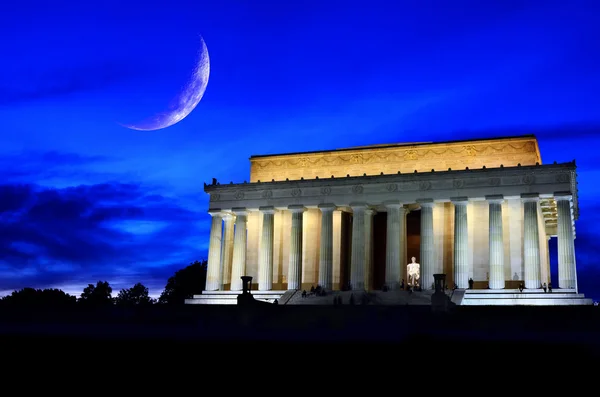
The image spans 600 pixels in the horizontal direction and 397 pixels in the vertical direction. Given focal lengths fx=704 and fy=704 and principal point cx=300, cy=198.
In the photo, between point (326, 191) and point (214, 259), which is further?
point (214, 259)

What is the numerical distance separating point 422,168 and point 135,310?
1049 inches

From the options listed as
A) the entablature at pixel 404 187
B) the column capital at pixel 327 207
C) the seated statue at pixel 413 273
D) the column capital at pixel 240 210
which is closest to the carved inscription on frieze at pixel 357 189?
the entablature at pixel 404 187

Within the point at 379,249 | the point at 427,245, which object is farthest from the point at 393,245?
the point at 379,249

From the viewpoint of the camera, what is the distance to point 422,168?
5725cm

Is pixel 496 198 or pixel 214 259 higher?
pixel 496 198

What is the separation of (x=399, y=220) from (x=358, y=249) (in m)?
3.97

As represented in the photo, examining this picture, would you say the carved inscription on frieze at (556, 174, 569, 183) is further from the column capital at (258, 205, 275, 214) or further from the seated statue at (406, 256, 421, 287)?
the column capital at (258, 205, 275, 214)

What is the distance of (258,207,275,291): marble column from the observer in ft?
191

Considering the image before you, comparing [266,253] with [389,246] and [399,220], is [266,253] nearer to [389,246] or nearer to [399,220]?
[389,246]

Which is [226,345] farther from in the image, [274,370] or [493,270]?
[493,270]

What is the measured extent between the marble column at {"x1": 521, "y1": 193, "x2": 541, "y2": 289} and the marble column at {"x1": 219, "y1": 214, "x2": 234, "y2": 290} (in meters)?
24.6

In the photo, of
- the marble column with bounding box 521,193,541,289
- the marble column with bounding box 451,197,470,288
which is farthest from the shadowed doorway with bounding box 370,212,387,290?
the marble column with bounding box 521,193,541,289

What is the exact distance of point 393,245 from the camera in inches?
2163

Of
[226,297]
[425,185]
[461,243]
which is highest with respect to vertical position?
[425,185]
